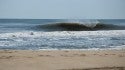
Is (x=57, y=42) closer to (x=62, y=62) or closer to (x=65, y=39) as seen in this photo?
(x=65, y=39)

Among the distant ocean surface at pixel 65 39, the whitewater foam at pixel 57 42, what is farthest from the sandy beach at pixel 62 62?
the whitewater foam at pixel 57 42

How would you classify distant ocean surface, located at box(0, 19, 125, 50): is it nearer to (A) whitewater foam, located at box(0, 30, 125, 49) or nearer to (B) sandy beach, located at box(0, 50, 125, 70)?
(A) whitewater foam, located at box(0, 30, 125, 49)

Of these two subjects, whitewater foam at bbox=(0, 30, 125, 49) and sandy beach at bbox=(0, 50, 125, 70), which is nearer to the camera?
sandy beach at bbox=(0, 50, 125, 70)

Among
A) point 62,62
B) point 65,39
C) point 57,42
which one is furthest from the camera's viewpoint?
point 65,39

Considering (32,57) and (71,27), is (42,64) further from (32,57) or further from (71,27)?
(71,27)

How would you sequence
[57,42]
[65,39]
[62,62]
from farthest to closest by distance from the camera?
[65,39] < [57,42] < [62,62]

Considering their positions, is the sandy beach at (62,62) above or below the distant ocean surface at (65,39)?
above

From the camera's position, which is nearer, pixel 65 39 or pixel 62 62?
pixel 62 62

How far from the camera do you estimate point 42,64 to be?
19.2 ft

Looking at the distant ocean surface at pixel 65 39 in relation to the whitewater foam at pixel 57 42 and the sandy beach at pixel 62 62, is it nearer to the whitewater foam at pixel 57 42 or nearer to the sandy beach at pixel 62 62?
the whitewater foam at pixel 57 42

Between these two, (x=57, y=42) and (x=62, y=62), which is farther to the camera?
(x=57, y=42)

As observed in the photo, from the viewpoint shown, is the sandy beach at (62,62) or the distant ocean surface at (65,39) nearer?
the sandy beach at (62,62)

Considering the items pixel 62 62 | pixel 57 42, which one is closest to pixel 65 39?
pixel 57 42

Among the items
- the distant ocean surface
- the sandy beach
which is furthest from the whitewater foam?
the sandy beach
